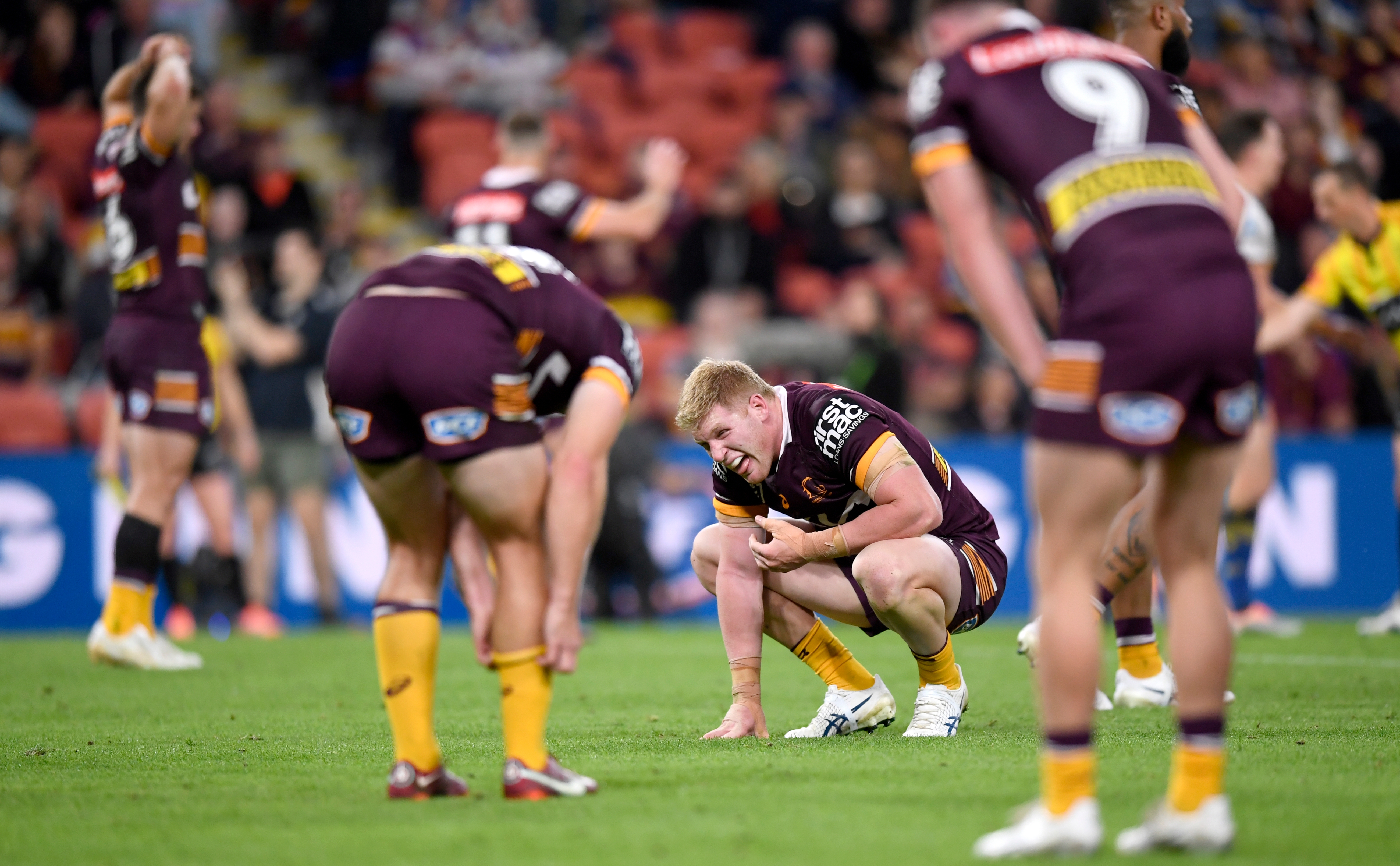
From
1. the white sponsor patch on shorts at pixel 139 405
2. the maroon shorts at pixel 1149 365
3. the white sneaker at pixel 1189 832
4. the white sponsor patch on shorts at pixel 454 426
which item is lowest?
the white sponsor patch on shorts at pixel 139 405

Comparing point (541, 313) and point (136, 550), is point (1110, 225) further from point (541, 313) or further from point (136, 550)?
point (136, 550)

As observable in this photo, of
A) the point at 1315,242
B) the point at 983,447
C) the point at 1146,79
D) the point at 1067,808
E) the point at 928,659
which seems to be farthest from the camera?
the point at 1315,242

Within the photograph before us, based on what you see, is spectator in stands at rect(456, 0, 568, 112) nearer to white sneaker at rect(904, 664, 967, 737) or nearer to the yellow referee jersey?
the yellow referee jersey

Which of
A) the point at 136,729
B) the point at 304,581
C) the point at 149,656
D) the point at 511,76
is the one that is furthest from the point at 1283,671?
the point at 511,76

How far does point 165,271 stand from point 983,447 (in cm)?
621

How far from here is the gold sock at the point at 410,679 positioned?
12.9 ft

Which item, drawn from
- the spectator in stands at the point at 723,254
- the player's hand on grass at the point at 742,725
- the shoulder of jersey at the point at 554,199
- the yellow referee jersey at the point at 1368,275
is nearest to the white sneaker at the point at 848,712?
the player's hand on grass at the point at 742,725

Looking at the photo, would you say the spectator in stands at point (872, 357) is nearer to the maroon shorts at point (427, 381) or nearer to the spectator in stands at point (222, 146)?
the spectator in stands at point (222, 146)

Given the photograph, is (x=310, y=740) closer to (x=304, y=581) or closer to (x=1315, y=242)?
(x=304, y=581)

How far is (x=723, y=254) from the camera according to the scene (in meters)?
14.1

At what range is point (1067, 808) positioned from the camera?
10.4 feet

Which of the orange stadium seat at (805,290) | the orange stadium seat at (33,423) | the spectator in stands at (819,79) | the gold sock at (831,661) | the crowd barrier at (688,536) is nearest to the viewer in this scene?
the gold sock at (831,661)

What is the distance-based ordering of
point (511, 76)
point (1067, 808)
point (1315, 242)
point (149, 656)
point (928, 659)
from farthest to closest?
point (511, 76) < point (1315, 242) < point (149, 656) < point (928, 659) < point (1067, 808)

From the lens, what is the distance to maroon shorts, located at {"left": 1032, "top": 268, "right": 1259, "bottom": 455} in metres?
3.18
